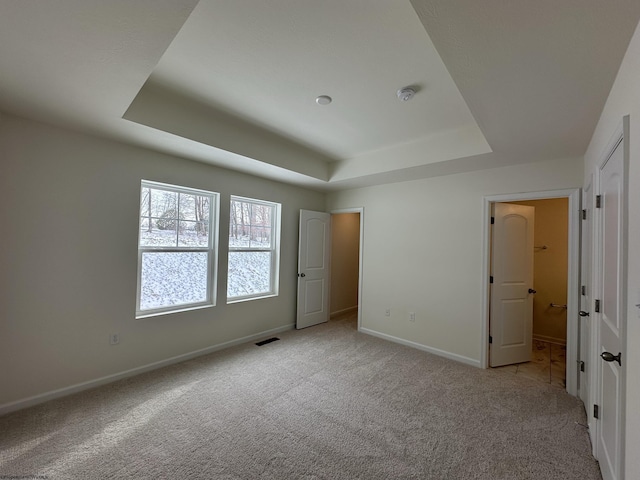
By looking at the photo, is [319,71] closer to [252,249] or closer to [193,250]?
[193,250]

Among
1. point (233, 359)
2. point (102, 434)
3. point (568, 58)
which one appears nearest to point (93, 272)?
point (102, 434)

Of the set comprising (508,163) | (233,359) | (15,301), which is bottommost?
(233,359)

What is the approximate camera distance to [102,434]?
1946mm

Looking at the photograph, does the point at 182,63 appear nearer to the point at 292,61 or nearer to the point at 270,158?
the point at 292,61

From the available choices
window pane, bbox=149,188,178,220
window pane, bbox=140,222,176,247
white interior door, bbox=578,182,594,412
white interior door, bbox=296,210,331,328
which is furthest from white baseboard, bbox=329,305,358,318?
white interior door, bbox=578,182,594,412

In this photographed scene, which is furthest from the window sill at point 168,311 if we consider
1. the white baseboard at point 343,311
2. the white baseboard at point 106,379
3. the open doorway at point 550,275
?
the open doorway at point 550,275

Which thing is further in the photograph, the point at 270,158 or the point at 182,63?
the point at 270,158

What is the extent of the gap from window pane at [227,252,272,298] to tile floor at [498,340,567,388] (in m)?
3.39

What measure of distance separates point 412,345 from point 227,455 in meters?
2.82

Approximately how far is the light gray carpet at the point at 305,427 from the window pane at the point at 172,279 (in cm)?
77

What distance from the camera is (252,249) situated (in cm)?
407

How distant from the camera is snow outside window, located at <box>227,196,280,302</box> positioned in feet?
12.6

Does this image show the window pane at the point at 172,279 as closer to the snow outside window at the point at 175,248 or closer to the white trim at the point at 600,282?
the snow outside window at the point at 175,248

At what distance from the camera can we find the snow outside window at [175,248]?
3012mm
